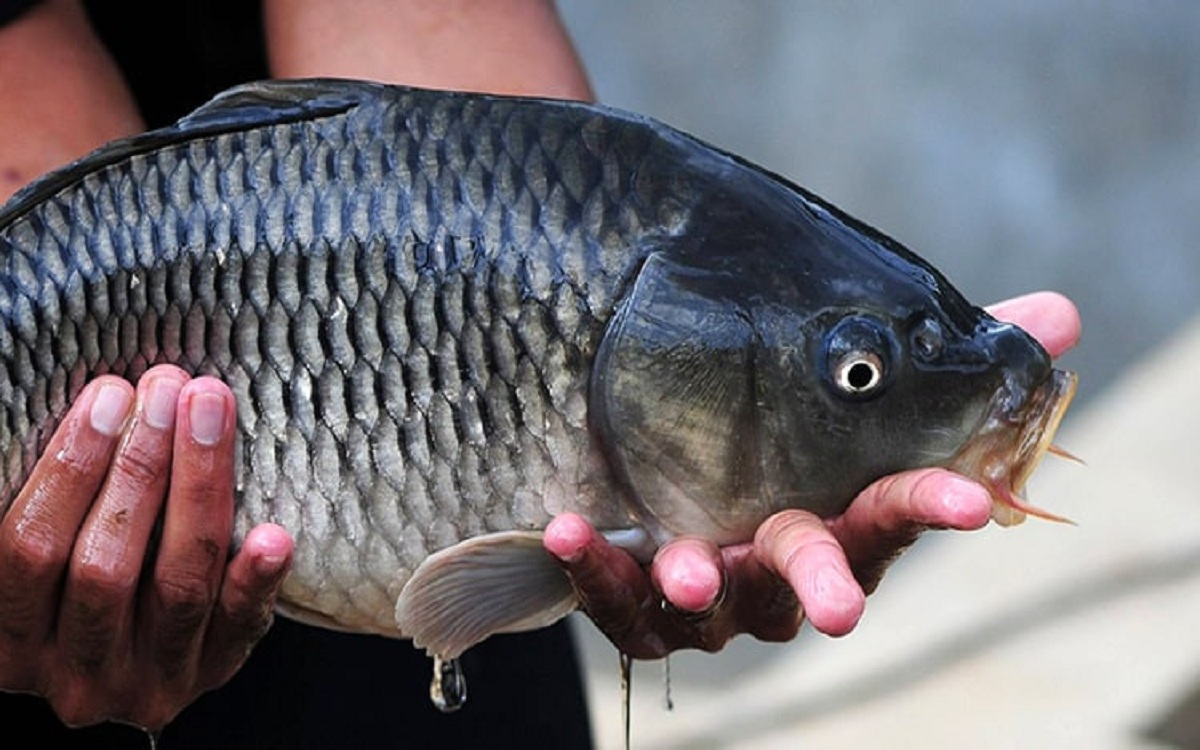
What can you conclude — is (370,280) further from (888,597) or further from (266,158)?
(888,597)

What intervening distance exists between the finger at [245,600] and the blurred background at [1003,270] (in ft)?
5.57

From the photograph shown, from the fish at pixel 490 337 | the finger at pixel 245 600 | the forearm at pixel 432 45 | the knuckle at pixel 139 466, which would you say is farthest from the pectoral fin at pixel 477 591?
the forearm at pixel 432 45

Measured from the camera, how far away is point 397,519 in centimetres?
150

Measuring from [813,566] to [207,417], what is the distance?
0.47m

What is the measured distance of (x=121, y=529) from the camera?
154 cm

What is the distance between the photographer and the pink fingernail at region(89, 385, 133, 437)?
1474 millimetres

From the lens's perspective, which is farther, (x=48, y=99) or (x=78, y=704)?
(x=48, y=99)

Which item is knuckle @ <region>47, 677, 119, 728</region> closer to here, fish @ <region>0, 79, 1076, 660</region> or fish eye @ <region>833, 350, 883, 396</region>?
fish @ <region>0, 79, 1076, 660</region>

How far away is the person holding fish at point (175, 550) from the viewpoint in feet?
4.59

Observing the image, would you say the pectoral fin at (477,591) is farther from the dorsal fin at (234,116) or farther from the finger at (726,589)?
the dorsal fin at (234,116)

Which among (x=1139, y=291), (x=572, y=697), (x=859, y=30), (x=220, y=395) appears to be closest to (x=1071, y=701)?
(x=572, y=697)

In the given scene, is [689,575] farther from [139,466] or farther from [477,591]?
[139,466]

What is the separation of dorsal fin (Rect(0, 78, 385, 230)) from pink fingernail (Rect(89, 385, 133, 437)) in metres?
0.18

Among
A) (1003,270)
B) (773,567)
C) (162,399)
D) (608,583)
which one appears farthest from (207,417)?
(1003,270)
